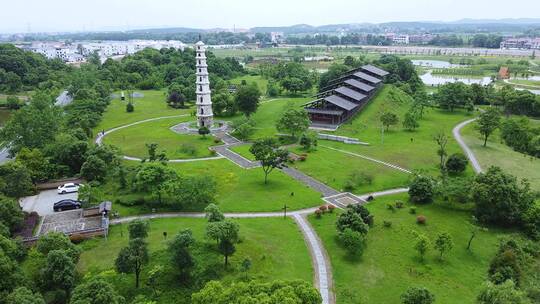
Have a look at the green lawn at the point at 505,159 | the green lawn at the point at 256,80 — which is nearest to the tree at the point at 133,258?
the green lawn at the point at 505,159

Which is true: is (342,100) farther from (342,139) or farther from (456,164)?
(456,164)

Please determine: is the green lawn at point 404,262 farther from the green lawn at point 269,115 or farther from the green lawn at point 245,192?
the green lawn at point 269,115

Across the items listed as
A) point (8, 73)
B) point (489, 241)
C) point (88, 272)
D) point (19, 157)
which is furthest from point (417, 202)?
point (8, 73)

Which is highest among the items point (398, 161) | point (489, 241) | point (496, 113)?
point (496, 113)

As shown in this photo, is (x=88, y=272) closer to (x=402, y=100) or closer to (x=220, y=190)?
(x=220, y=190)

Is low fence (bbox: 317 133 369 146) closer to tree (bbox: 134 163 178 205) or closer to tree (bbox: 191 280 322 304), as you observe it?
tree (bbox: 134 163 178 205)

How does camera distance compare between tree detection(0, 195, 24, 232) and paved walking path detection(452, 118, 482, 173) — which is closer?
tree detection(0, 195, 24, 232)

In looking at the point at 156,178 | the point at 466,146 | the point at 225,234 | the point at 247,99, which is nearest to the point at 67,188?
the point at 156,178

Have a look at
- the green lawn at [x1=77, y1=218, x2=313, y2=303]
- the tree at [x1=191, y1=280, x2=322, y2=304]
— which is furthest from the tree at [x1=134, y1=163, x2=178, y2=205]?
the tree at [x1=191, y1=280, x2=322, y2=304]
